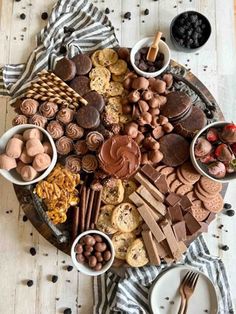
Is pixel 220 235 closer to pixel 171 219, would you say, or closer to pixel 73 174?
pixel 171 219

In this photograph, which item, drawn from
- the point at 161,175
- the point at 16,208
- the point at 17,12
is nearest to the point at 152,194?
the point at 161,175

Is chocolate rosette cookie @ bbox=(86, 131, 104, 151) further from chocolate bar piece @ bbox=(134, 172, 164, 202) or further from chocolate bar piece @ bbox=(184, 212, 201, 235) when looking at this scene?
chocolate bar piece @ bbox=(184, 212, 201, 235)

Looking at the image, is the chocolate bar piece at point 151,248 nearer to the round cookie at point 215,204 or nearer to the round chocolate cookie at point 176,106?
the round cookie at point 215,204

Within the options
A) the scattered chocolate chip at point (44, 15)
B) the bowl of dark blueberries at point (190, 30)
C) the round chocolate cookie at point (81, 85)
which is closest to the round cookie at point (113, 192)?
the round chocolate cookie at point (81, 85)

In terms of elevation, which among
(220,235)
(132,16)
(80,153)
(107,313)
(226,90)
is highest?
(132,16)

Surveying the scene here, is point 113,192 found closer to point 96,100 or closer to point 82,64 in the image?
point 96,100

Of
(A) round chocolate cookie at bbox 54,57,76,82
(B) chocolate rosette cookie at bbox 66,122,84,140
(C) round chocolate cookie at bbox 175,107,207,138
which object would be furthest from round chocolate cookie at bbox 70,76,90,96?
(C) round chocolate cookie at bbox 175,107,207,138

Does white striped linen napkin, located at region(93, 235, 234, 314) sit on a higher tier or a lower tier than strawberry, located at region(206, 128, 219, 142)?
lower
